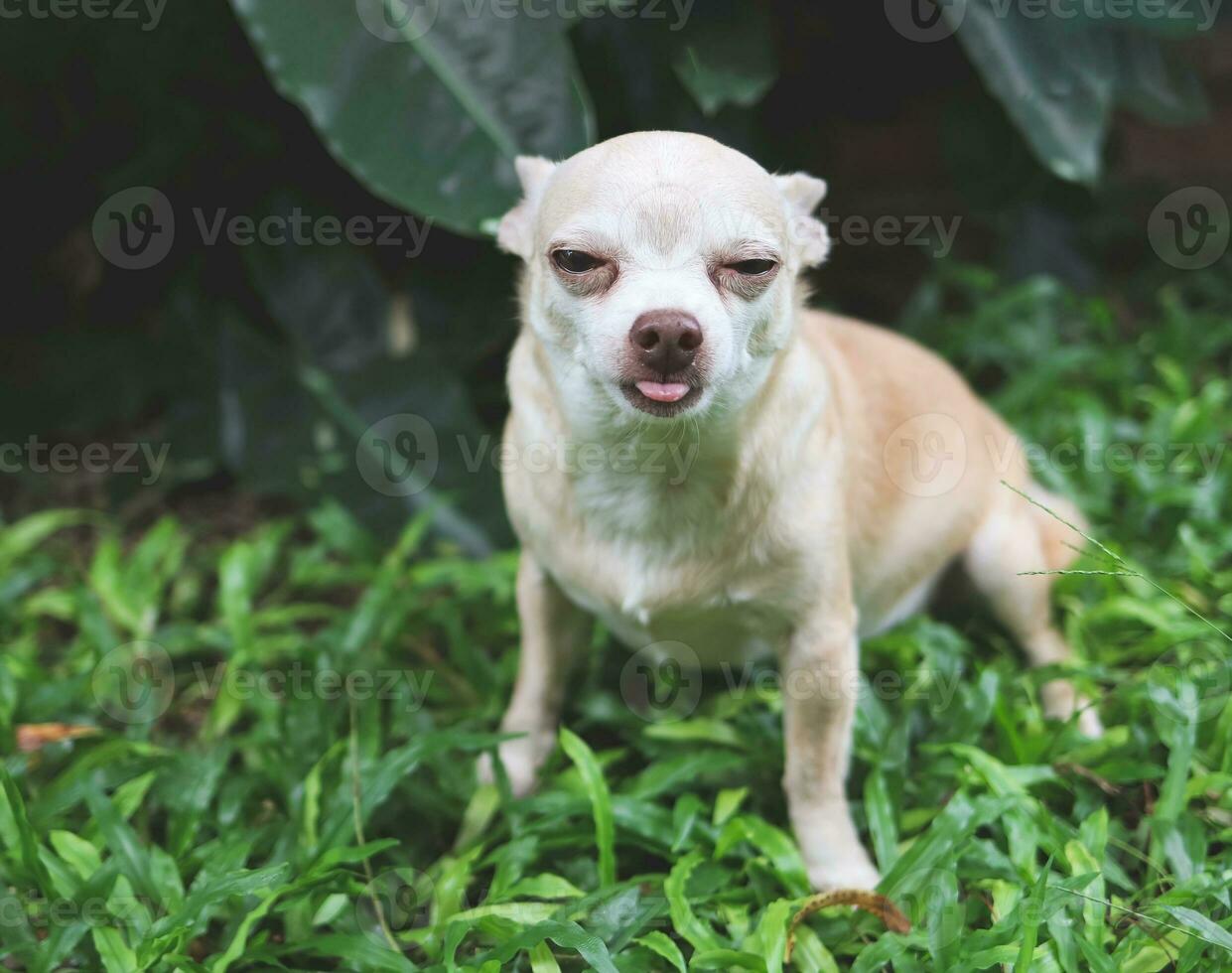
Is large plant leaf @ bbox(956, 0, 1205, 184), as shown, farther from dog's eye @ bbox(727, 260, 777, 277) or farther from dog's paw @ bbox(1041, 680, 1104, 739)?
dog's eye @ bbox(727, 260, 777, 277)

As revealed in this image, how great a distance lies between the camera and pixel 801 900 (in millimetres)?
A: 2211

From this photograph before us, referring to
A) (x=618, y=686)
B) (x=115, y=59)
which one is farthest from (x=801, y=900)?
(x=115, y=59)

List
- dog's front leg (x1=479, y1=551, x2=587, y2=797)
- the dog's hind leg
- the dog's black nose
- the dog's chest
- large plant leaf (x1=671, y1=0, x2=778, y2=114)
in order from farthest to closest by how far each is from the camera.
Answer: large plant leaf (x1=671, y1=0, x2=778, y2=114), the dog's hind leg, dog's front leg (x1=479, y1=551, x2=587, y2=797), the dog's chest, the dog's black nose

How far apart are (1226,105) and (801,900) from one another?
472 cm

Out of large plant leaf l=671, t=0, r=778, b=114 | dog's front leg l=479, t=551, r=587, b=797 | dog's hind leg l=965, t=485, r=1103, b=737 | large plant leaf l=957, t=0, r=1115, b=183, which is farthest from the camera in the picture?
large plant leaf l=957, t=0, r=1115, b=183

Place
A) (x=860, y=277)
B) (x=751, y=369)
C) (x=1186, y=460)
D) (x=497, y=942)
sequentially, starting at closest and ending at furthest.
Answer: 1. (x=751, y=369)
2. (x=497, y=942)
3. (x=1186, y=460)
4. (x=860, y=277)

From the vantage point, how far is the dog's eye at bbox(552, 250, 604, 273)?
1845 millimetres

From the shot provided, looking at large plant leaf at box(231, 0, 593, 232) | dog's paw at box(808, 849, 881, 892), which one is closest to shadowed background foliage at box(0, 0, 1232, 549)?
large plant leaf at box(231, 0, 593, 232)

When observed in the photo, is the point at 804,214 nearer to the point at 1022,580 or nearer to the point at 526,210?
the point at 526,210

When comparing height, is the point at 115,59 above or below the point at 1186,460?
above

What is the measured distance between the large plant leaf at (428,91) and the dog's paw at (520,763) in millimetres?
1260

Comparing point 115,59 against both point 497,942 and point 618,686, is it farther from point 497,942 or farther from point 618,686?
point 497,942

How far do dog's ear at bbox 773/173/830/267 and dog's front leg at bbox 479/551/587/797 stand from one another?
936 millimetres

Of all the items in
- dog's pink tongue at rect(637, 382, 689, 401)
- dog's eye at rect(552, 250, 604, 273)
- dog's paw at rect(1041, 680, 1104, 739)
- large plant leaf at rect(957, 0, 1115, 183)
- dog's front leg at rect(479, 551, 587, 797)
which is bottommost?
dog's paw at rect(1041, 680, 1104, 739)
